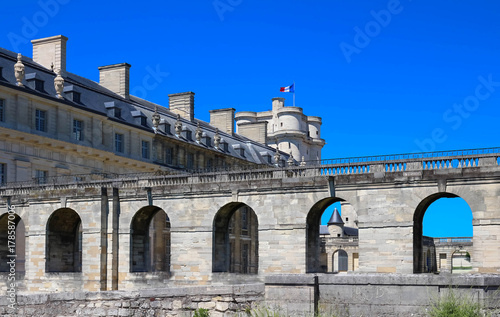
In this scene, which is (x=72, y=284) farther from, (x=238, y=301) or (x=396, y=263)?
(x=238, y=301)

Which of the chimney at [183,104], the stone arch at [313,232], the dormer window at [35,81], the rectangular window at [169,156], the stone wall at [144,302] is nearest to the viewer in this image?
the stone wall at [144,302]

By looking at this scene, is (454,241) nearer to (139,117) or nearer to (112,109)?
(139,117)

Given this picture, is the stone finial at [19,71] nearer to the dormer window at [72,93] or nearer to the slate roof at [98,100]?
the slate roof at [98,100]

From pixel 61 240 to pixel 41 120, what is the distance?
9.83 m

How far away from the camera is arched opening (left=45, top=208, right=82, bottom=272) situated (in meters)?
36.1

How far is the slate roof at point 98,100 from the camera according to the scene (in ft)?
143

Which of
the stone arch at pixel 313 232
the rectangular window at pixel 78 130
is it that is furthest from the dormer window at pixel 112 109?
the stone arch at pixel 313 232

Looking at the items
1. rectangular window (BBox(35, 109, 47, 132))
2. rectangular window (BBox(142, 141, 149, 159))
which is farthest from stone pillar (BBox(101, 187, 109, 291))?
rectangular window (BBox(142, 141, 149, 159))

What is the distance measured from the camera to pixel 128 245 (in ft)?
114

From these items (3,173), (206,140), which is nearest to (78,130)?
(3,173)

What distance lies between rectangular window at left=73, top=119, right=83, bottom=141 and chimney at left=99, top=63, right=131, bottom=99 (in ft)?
28.4

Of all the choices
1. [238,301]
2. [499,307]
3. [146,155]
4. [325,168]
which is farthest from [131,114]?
[499,307]

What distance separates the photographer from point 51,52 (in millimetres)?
50750

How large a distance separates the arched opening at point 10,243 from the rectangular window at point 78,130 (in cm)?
771
